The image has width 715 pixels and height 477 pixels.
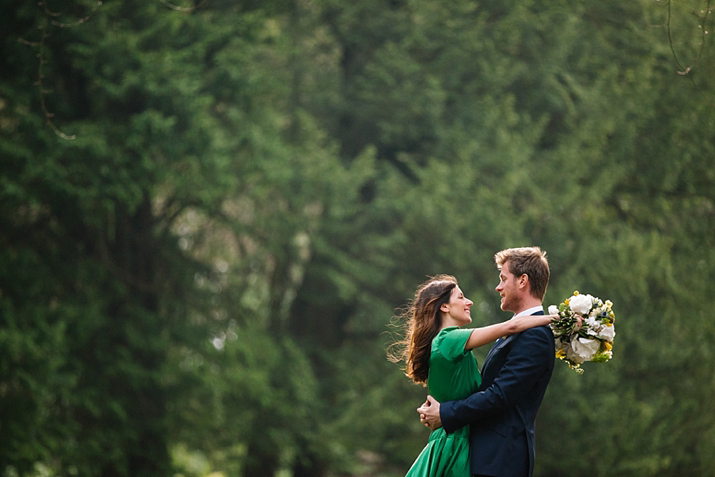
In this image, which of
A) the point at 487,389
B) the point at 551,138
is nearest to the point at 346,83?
the point at 551,138

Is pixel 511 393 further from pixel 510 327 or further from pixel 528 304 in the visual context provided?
pixel 528 304

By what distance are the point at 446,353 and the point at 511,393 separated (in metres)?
0.34

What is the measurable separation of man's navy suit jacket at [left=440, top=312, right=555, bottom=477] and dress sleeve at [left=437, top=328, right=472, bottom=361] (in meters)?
0.17

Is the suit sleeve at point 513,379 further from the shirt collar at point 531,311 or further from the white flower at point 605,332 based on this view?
the white flower at point 605,332

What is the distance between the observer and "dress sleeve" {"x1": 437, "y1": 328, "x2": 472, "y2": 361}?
11.0 feet

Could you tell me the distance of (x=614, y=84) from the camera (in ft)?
38.2

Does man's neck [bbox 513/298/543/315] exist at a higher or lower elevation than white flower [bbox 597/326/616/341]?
higher

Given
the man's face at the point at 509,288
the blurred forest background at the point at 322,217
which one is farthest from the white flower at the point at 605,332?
the blurred forest background at the point at 322,217

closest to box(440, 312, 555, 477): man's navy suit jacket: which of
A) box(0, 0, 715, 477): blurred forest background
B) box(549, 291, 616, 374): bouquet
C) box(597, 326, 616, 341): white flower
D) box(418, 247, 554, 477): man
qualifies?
box(418, 247, 554, 477): man

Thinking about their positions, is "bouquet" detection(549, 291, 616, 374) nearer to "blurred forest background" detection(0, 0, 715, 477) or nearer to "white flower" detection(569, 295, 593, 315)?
"white flower" detection(569, 295, 593, 315)

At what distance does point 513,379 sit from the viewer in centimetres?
323

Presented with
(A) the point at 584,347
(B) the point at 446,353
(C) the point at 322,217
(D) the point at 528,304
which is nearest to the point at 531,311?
(D) the point at 528,304

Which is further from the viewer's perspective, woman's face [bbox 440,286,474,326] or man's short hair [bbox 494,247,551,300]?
woman's face [bbox 440,286,474,326]

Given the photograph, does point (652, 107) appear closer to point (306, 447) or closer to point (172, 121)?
point (172, 121)
